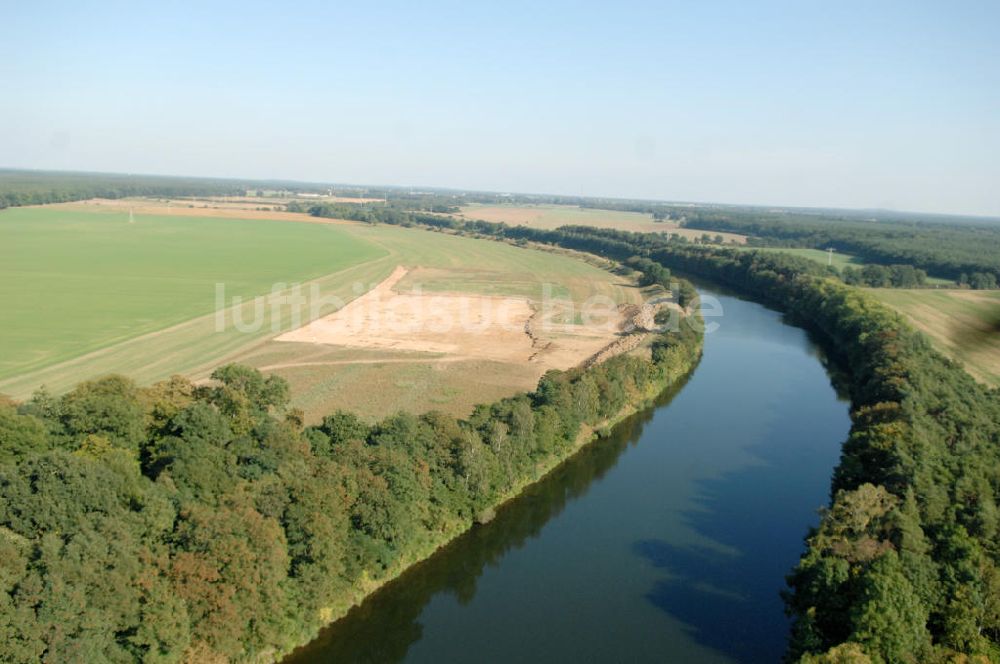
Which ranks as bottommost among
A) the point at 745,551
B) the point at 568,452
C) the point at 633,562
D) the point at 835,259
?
the point at 633,562

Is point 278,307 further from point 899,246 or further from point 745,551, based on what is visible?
point 899,246

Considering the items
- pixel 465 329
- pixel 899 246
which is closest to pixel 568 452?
pixel 465 329

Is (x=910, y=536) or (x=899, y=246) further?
(x=899, y=246)

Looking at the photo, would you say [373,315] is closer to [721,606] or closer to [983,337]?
[721,606]

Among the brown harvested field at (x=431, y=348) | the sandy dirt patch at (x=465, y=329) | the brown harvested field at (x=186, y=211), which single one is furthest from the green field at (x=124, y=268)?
the sandy dirt patch at (x=465, y=329)

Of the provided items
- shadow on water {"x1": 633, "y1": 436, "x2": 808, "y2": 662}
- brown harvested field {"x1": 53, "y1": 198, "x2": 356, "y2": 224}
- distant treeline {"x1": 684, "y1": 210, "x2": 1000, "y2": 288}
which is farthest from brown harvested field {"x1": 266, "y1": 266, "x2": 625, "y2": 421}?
brown harvested field {"x1": 53, "y1": 198, "x2": 356, "y2": 224}

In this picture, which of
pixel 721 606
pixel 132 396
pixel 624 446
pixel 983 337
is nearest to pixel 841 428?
pixel 624 446

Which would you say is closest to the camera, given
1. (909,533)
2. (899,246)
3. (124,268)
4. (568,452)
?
(909,533)
